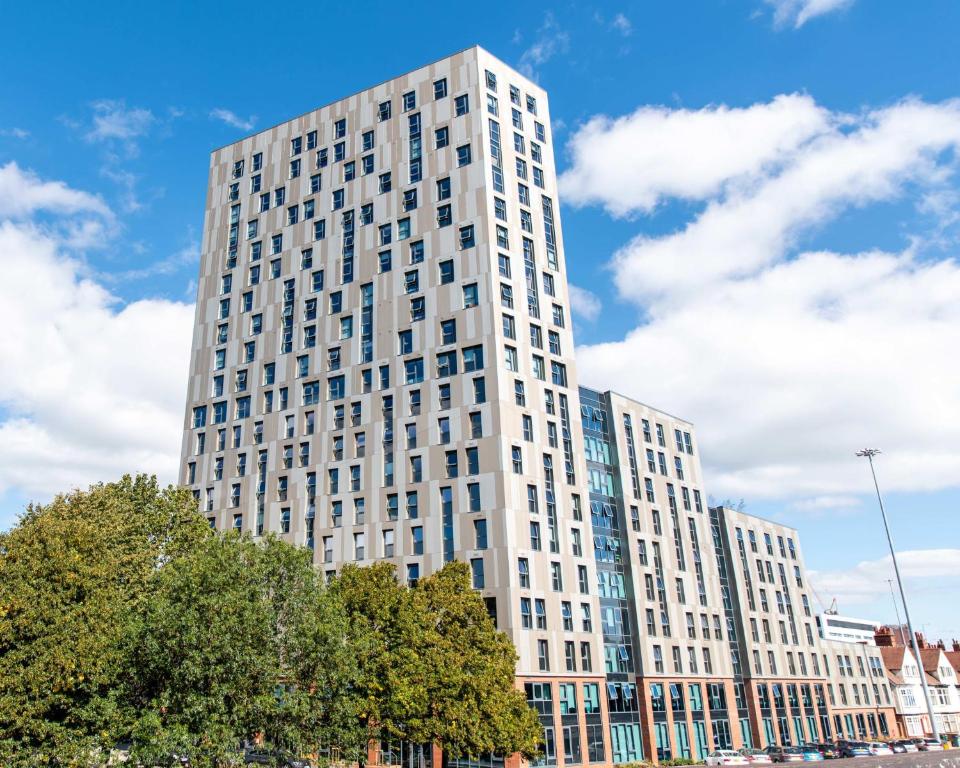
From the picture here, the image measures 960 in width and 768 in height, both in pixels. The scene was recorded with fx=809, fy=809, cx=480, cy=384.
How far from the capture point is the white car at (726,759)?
230ft

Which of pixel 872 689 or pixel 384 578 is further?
pixel 872 689

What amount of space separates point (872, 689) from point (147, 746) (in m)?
116

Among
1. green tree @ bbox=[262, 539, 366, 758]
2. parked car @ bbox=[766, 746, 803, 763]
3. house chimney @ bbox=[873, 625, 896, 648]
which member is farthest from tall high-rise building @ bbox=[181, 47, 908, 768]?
house chimney @ bbox=[873, 625, 896, 648]

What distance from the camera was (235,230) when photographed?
305ft

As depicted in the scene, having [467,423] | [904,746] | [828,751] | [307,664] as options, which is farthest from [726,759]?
[307,664]

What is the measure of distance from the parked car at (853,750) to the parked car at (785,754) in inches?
259

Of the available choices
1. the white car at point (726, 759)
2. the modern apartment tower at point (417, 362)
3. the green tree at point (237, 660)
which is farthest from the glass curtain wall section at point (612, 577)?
the green tree at point (237, 660)

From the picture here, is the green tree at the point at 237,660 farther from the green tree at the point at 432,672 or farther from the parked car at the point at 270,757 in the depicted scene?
the green tree at the point at 432,672

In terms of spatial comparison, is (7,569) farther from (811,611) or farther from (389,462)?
(811,611)

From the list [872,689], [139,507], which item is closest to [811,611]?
[872,689]

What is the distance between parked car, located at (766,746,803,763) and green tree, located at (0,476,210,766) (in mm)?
58987

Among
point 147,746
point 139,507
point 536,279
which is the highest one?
point 536,279

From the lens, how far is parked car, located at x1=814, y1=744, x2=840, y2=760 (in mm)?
79000

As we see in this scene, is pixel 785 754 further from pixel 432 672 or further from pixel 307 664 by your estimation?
pixel 307 664
